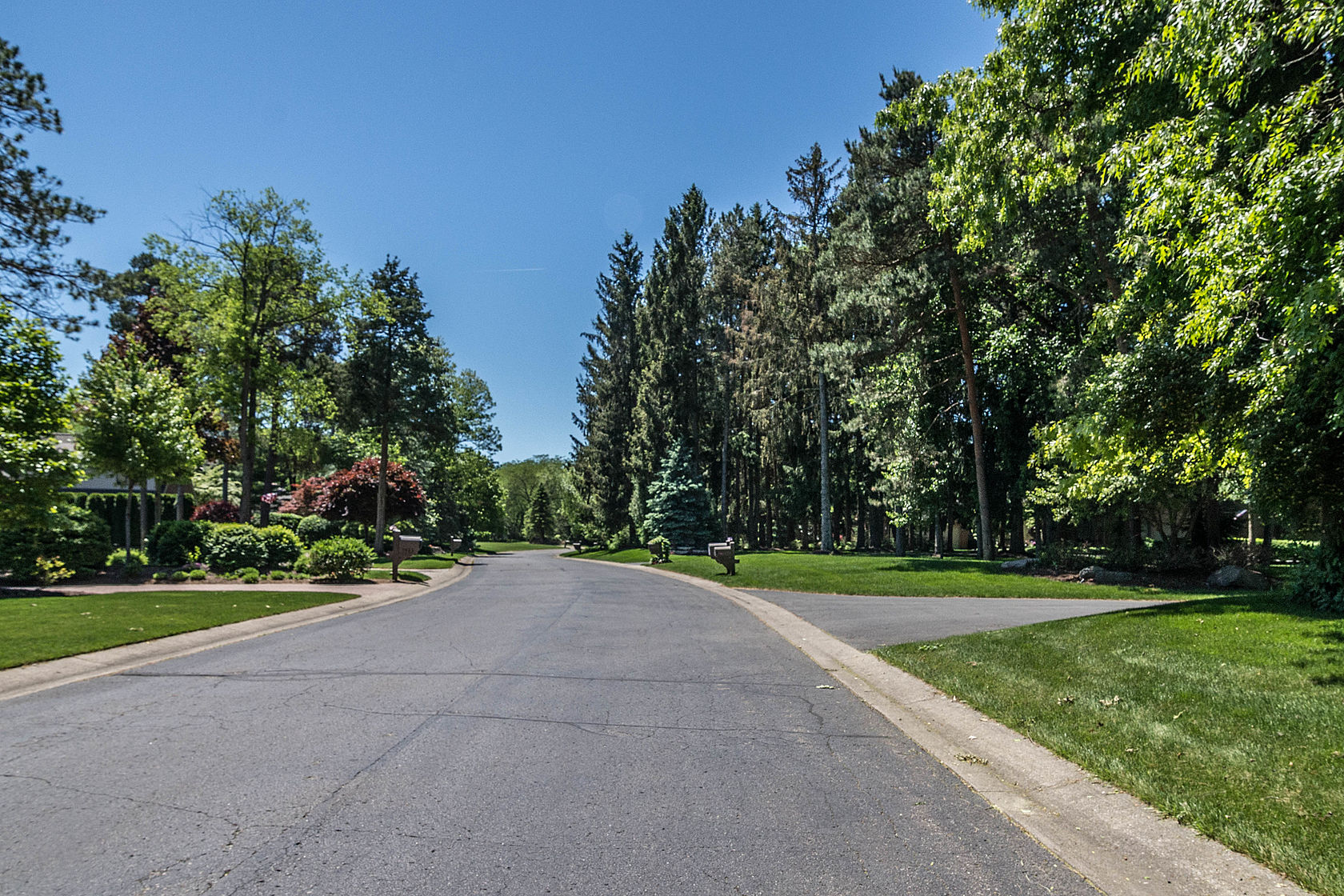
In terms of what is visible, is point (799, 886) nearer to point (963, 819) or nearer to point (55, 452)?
point (963, 819)

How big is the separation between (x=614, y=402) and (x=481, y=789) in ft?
157

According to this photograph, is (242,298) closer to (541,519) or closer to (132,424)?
(132,424)

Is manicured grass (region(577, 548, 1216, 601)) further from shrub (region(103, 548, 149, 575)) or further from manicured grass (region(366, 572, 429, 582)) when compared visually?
shrub (region(103, 548, 149, 575))

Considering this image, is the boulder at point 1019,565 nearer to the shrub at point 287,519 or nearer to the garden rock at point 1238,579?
the garden rock at point 1238,579

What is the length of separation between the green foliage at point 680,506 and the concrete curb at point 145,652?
27804 millimetres

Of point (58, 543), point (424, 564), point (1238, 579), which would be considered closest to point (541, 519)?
point (424, 564)

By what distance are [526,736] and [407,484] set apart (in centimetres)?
3262

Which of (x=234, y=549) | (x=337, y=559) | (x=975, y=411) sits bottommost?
(x=337, y=559)

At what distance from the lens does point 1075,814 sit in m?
4.01

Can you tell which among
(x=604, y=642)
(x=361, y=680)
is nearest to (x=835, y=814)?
(x=361, y=680)

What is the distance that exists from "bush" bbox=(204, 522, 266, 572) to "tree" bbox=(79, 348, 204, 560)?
10.6 feet

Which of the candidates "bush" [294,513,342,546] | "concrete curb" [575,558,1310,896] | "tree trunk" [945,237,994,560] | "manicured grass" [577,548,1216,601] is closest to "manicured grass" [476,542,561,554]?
"bush" [294,513,342,546]

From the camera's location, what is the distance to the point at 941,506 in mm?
30703

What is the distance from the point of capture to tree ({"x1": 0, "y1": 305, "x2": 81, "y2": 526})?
13352mm
